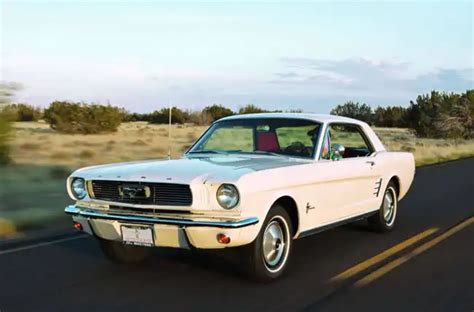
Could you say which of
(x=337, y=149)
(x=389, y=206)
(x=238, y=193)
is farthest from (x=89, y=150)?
(x=238, y=193)

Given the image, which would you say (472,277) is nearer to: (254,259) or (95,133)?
(254,259)

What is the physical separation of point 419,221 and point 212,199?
538 cm

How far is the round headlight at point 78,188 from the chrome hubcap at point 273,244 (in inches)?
72.3

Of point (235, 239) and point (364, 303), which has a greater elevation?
point (235, 239)

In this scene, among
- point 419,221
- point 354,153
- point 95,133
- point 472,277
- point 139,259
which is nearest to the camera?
point 472,277

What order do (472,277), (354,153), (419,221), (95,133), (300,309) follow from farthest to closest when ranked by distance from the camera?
(95,133), (419,221), (354,153), (472,277), (300,309)

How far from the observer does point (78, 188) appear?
6562 mm

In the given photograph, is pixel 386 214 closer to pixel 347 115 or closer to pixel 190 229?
pixel 190 229

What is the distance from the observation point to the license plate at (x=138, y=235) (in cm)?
590

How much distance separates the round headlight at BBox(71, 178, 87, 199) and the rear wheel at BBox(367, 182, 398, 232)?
4.22 metres

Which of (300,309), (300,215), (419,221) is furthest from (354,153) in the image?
(300,309)

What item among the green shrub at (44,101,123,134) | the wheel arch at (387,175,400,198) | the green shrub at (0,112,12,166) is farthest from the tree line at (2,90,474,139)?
the wheel arch at (387,175,400,198)

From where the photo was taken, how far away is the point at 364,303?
5.56 m

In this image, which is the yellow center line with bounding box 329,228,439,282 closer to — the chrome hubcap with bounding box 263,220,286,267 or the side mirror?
the chrome hubcap with bounding box 263,220,286,267
